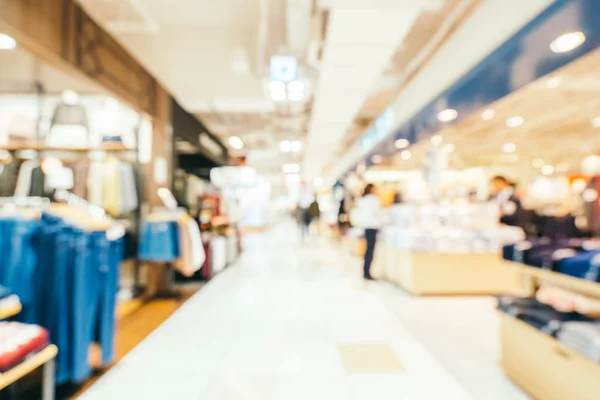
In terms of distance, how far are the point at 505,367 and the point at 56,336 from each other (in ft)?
9.13

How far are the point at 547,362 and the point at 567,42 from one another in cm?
249

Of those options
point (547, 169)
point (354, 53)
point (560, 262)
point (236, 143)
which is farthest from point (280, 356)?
point (547, 169)

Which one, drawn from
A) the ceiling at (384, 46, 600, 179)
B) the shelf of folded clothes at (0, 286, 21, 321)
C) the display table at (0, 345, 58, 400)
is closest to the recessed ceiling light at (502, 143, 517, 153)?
the ceiling at (384, 46, 600, 179)

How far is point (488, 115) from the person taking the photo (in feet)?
23.9

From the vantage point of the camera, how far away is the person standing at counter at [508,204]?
18.0ft

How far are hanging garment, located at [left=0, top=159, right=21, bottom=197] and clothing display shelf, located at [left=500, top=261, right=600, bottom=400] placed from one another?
15.5 feet

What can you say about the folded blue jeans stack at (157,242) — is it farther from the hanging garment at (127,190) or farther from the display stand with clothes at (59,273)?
the display stand with clothes at (59,273)

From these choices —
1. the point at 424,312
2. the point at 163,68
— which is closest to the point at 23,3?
the point at 163,68

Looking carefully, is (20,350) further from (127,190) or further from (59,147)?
(59,147)

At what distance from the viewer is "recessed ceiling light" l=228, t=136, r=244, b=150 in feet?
35.3

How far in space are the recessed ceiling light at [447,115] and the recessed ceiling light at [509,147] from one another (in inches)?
250

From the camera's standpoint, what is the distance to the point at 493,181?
566 cm

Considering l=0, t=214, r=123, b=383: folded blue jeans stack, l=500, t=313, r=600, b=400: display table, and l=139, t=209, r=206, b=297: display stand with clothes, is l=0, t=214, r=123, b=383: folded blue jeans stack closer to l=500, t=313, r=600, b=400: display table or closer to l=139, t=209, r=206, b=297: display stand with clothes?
l=139, t=209, r=206, b=297: display stand with clothes

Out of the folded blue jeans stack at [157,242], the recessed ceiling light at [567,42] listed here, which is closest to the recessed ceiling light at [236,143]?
the folded blue jeans stack at [157,242]
